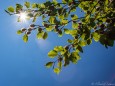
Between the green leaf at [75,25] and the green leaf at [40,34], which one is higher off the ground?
the green leaf at [75,25]

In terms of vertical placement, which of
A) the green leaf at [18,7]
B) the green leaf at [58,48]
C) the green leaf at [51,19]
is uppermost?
the green leaf at [18,7]

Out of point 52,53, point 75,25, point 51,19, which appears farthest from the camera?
point 75,25

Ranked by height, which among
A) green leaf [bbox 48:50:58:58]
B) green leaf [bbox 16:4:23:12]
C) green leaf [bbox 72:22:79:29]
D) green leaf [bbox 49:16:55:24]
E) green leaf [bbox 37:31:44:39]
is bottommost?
green leaf [bbox 48:50:58:58]

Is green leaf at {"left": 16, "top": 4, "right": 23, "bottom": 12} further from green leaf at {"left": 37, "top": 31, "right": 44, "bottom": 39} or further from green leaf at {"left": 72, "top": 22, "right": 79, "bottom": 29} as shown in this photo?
green leaf at {"left": 72, "top": 22, "right": 79, "bottom": 29}

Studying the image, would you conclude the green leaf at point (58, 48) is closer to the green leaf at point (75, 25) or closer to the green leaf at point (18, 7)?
the green leaf at point (75, 25)

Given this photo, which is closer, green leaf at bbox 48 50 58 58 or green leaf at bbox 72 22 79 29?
green leaf at bbox 48 50 58 58

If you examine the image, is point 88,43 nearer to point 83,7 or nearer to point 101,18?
point 101,18

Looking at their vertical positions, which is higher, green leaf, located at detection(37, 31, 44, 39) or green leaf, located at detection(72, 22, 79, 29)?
green leaf, located at detection(72, 22, 79, 29)

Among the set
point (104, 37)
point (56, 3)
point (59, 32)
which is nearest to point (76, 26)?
point (59, 32)

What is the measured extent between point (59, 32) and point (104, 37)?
1602 millimetres

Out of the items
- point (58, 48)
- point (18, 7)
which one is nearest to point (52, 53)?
point (58, 48)

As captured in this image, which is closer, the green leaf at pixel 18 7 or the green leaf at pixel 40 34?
the green leaf at pixel 40 34

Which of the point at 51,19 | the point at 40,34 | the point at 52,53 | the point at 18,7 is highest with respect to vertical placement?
the point at 18,7

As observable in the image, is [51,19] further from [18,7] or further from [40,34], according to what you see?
[18,7]
